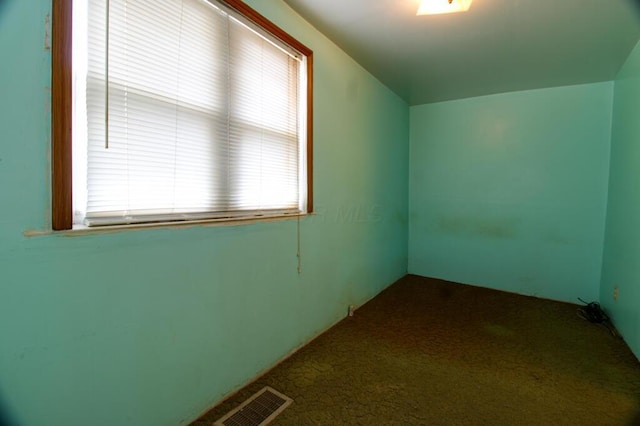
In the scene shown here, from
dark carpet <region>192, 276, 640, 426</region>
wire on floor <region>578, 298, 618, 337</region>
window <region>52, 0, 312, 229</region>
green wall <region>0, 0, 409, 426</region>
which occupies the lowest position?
dark carpet <region>192, 276, 640, 426</region>

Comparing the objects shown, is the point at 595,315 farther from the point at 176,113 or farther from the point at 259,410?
the point at 176,113

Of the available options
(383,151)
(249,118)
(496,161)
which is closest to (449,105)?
(496,161)

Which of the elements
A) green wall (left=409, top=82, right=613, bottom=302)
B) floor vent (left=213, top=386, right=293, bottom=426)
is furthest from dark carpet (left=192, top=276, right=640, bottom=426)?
green wall (left=409, top=82, right=613, bottom=302)

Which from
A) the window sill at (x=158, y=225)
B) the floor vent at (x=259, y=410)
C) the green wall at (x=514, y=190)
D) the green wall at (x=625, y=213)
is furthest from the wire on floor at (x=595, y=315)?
the window sill at (x=158, y=225)

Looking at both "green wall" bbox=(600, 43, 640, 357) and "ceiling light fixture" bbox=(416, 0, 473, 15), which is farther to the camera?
"green wall" bbox=(600, 43, 640, 357)

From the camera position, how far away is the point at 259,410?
152 cm

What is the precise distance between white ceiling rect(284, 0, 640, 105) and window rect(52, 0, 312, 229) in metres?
0.52

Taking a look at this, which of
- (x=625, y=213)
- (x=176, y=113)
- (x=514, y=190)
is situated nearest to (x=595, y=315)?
(x=625, y=213)

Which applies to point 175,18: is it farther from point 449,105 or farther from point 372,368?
point 449,105

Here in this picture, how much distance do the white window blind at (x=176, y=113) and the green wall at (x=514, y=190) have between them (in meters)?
2.73

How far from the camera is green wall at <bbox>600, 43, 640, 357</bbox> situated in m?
2.11

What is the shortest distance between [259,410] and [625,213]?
332 cm

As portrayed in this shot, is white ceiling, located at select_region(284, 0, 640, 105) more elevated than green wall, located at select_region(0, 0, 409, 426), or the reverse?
white ceiling, located at select_region(284, 0, 640, 105)

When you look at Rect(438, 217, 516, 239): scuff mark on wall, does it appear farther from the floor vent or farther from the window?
the floor vent
